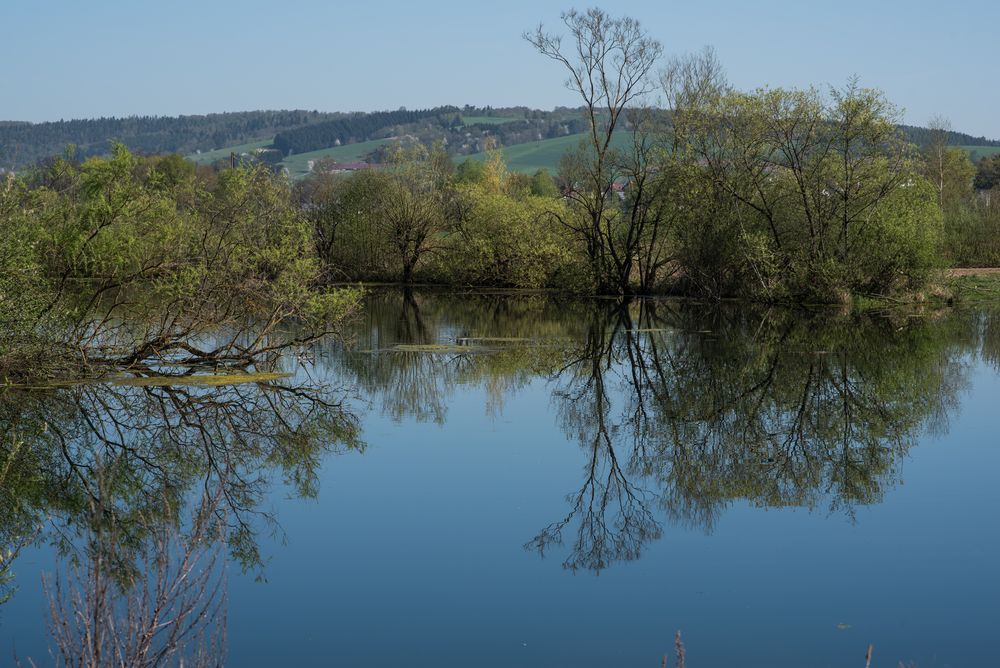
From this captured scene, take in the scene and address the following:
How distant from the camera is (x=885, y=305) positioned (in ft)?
112

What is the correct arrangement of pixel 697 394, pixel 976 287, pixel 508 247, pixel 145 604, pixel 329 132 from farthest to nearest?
1. pixel 329 132
2. pixel 508 247
3. pixel 976 287
4. pixel 697 394
5. pixel 145 604

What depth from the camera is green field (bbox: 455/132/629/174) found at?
442 ft

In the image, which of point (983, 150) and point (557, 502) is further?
point (983, 150)

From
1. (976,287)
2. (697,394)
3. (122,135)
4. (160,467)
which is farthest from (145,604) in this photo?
(122,135)

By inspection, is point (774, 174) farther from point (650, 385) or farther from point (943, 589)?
point (943, 589)

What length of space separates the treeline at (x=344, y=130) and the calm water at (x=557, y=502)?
15135cm

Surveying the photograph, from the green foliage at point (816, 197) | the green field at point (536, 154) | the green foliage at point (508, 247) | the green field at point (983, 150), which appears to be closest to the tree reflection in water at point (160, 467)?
the green foliage at point (816, 197)

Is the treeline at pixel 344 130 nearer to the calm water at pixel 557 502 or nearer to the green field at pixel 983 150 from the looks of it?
the green field at pixel 983 150

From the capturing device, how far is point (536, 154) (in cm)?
14612

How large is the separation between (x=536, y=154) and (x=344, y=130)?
4342cm

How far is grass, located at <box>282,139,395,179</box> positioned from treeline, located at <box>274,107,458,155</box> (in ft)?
12.0

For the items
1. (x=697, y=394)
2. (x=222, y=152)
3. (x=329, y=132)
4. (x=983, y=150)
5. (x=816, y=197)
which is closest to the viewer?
(x=697, y=394)

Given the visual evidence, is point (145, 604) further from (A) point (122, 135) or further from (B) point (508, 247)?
(A) point (122, 135)

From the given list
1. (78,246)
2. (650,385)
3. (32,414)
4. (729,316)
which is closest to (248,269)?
(78,246)
